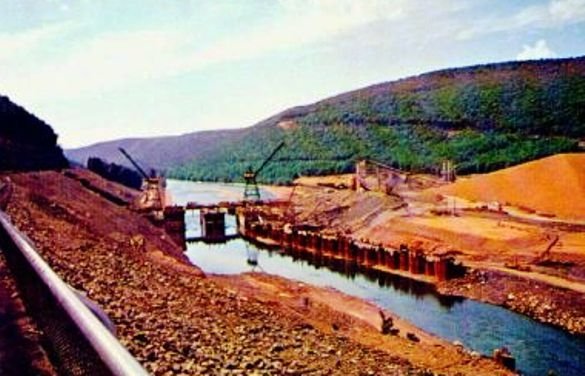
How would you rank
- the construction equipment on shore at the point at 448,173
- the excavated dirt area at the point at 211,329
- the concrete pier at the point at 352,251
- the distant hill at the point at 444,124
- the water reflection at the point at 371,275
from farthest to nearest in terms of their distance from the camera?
1. the distant hill at the point at 444,124
2. the construction equipment on shore at the point at 448,173
3. the concrete pier at the point at 352,251
4. the water reflection at the point at 371,275
5. the excavated dirt area at the point at 211,329

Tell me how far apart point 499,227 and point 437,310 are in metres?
13.9

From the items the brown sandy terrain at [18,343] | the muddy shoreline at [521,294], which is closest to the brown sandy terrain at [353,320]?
the muddy shoreline at [521,294]

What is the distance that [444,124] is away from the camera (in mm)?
107438

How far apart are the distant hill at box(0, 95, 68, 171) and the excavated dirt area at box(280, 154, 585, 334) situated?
23.3 m

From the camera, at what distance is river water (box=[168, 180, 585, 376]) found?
2466 cm

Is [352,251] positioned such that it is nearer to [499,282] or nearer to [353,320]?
[499,282]

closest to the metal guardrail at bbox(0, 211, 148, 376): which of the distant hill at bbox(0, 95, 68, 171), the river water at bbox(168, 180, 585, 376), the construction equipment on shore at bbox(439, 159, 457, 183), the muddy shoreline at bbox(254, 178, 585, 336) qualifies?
the river water at bbox(168, 180, 585, 376)

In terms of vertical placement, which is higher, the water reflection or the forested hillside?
the forested hillside

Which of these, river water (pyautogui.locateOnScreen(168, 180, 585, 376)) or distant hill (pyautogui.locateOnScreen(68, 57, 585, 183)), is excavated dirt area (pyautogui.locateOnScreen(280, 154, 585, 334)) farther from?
distant hill (pyautogui.locateOnScreen(68, 57, 585, 183))

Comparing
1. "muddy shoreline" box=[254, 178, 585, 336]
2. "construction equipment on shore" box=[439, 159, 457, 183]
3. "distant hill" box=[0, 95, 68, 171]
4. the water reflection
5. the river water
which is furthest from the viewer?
"construction equipment on shore" box=[439, 159, 457, 183]

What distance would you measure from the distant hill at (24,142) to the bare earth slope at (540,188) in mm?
37374

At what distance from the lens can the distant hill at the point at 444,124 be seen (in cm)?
9038

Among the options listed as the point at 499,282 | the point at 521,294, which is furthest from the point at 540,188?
the point at 521,294

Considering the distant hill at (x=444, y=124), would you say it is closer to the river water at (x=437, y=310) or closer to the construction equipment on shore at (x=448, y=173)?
the construction equipment on shore at (x=448, y=173)
